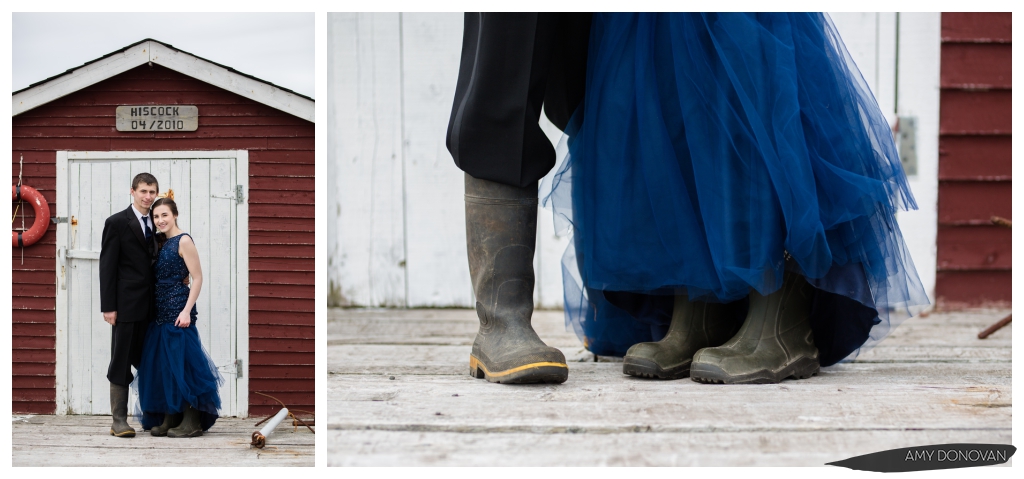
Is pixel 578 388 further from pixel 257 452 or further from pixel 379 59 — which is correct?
pixel 379 59

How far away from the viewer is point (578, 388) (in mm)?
1038

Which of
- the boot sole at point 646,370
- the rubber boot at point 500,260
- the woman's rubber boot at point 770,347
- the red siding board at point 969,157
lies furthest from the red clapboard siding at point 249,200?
the red siding board at point 969,157

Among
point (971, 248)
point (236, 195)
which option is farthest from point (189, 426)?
point (971, 248)

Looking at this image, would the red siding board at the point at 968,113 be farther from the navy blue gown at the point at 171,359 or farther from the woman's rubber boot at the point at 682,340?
the navy blue gown at the point at 171,359

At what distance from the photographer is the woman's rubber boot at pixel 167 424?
1101 mm

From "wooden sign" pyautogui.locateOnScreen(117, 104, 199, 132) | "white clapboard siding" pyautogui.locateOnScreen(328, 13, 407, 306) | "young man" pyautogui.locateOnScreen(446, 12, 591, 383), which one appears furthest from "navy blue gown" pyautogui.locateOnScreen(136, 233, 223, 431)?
"white clapboard siding" pyautogui.locateOnScreen(328, 13, 407, 306)

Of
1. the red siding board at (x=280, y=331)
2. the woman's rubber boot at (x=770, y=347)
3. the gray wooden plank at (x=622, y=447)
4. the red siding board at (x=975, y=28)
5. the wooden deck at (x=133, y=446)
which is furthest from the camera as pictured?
the red siding board at (x=975, y=28)

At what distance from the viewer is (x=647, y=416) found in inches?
34.7

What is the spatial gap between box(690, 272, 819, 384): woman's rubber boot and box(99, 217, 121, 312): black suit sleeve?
0.93 metres

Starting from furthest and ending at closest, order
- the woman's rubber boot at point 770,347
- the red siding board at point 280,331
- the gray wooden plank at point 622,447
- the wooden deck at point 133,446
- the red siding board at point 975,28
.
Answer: the red siding board at point 975,28 < the red siding board at point 280,331 < the woman's rubber boot at point 770,347 < the wooden deck at point 133,446 < the gray wooden plank at point 622,447

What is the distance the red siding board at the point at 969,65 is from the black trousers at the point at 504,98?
185cm

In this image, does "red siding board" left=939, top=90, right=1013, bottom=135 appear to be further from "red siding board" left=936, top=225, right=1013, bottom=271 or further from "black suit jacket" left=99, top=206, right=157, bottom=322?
"black suit jacket" left=99, top=206, right=157, bottom=322

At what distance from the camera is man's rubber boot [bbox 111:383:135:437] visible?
43.4 inches

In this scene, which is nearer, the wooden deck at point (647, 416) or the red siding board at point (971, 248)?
the wooden deck at point (647, 416)
